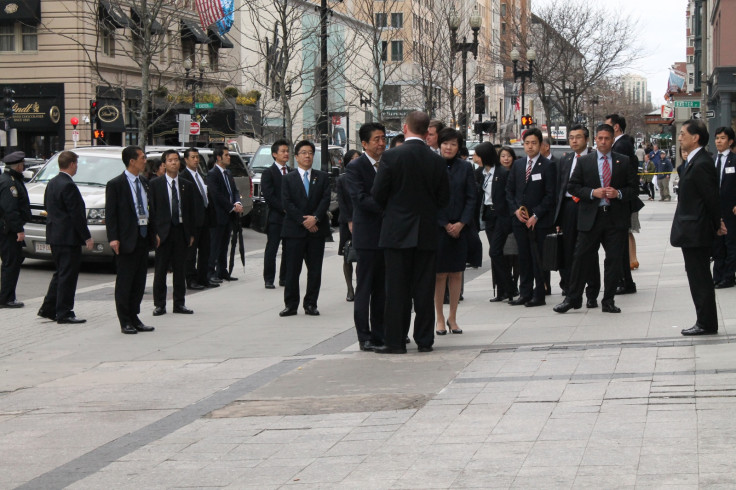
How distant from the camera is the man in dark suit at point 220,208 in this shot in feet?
56.5

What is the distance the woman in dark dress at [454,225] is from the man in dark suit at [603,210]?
4.65ft

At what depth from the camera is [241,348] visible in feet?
36.8

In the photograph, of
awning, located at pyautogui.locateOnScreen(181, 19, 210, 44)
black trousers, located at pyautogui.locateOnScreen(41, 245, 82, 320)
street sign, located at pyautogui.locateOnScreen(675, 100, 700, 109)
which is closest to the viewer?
black trousers, located at pyautogui.locateOnScreen(41, 245, 82, 320)

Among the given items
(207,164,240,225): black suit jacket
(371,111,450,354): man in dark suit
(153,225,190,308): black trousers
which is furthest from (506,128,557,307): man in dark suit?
(207,164,240,225): black suit jacket

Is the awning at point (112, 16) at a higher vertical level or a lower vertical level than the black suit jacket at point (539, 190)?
higher

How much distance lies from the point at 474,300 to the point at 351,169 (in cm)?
396

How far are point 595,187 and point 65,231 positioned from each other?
5893 millimetres

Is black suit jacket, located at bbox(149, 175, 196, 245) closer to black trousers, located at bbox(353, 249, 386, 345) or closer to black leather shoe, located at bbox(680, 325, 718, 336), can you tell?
black trousers, located at bbox(353, 249, 386, 345)

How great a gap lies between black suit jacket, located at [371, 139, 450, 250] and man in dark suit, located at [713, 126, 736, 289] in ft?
18.1

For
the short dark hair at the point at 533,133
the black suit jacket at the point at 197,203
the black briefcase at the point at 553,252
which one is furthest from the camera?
the black suit jacket at the point at 197,203

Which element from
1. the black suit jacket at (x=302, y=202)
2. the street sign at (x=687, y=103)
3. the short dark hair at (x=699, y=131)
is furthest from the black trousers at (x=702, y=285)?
the street sign at (x=687, y=103)

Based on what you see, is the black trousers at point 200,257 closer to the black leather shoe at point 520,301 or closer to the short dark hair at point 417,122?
the black leather shoe at point 520,301

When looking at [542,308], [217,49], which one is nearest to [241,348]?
[542,308]

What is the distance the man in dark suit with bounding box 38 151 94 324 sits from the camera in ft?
42.8
